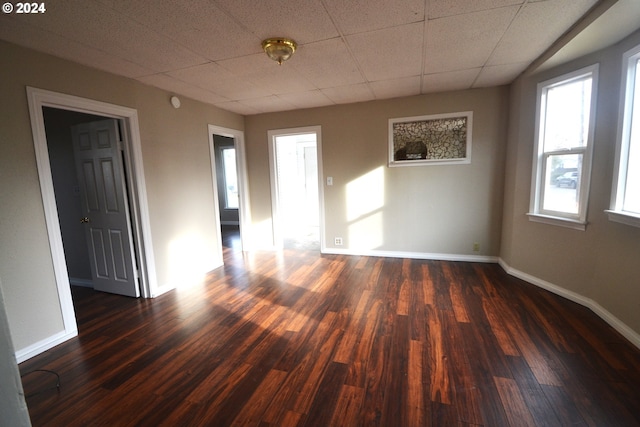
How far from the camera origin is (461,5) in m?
1.85

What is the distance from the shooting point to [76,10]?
5.70 feet

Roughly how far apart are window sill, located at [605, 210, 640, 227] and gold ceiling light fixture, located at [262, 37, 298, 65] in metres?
2.93

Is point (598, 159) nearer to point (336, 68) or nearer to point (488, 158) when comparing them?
point (488, 158)

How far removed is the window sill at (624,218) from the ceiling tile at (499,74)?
170 centimetres

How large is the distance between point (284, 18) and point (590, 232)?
326 centimetres

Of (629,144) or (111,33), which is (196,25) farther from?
(629,144)

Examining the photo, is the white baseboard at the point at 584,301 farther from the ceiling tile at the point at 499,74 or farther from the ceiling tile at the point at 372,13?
the ceiling tile at the point at 372,13

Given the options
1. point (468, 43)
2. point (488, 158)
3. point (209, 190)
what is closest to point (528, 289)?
point (488, 158)

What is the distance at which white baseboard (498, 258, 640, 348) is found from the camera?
6.98 ft

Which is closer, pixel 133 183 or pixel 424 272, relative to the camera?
pixel 133 183

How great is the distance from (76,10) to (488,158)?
4.38 meters

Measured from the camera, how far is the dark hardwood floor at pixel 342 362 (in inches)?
62.2

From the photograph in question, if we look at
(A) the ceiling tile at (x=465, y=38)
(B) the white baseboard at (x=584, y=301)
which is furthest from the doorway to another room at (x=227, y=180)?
(B) the white baseboard at (x=584, y=301)

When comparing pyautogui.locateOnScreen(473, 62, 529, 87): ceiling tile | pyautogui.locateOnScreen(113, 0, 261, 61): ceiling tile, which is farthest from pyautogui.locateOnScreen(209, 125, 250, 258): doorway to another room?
pyautogui.locateOnScreen(473, 62, 529, 87): ceiling tile
